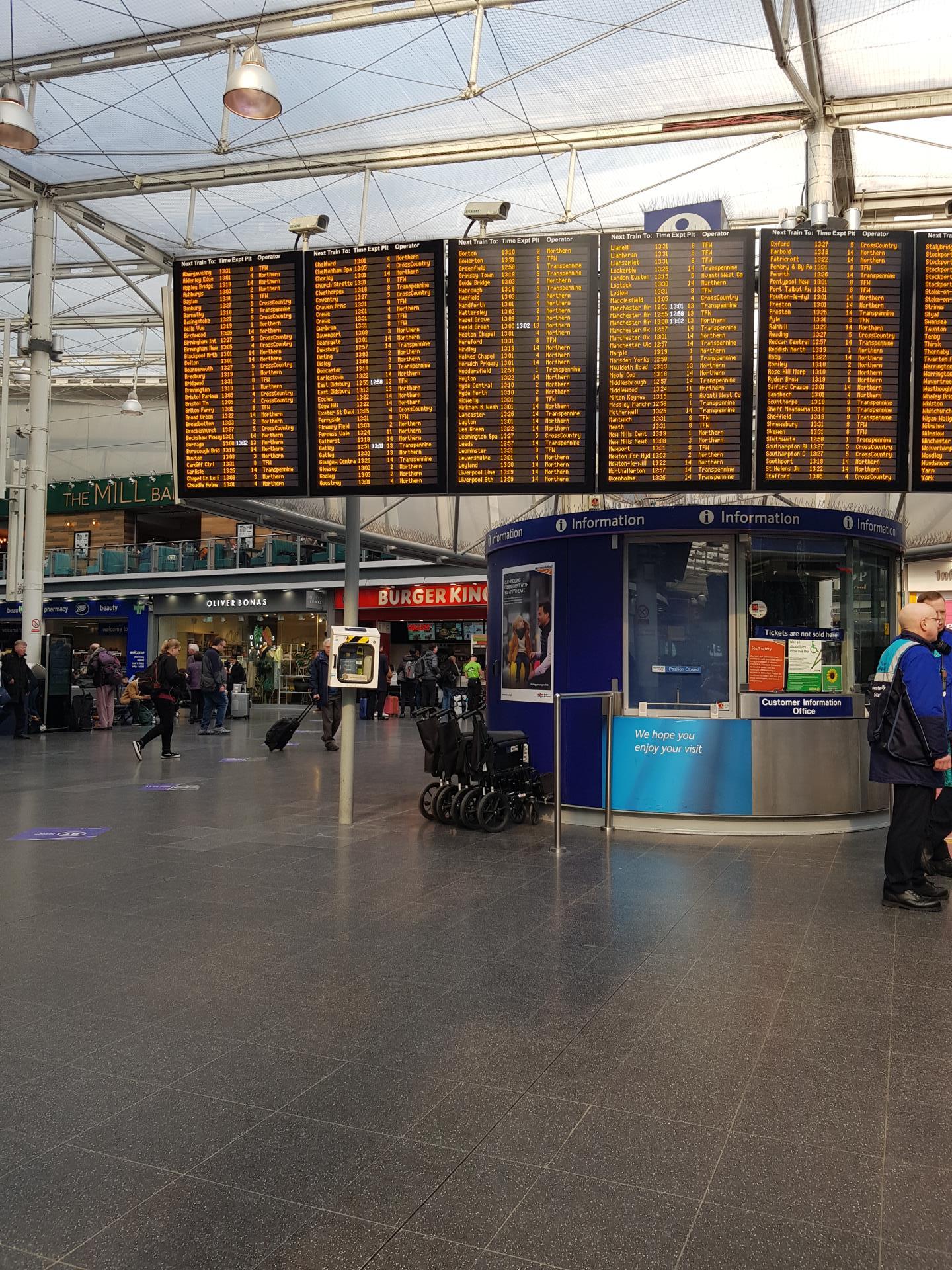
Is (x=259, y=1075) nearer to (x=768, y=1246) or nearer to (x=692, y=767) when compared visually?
(x=768, y=1246)

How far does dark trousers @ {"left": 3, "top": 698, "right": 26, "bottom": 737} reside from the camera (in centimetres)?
1897

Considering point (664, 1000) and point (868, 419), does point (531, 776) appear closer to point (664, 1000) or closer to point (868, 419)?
point (868, 419)

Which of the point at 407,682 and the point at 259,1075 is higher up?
the point at 407,682

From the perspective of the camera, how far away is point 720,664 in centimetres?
888

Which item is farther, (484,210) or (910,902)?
(484,210)

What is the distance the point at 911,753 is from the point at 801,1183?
3709 mm

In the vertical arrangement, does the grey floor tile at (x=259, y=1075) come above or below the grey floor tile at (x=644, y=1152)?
below

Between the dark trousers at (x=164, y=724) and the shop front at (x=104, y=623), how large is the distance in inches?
773

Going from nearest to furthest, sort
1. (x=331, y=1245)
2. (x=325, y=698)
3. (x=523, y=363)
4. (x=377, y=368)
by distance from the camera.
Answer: (x=331, y=1245) < (x=523, y=363) < (x=377, y=368) < (x=325, y=698)

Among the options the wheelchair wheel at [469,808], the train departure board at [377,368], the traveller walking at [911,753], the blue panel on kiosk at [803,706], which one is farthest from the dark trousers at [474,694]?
the traveller walking at [911,753]

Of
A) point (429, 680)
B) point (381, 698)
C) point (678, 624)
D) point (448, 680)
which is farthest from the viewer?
point (381, 698)

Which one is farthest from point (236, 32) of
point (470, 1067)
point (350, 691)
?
point (470, 1067)

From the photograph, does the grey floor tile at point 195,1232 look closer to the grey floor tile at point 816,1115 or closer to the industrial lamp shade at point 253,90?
the grey floor tile at point 816,1115

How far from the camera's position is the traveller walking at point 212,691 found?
21.5 meters
